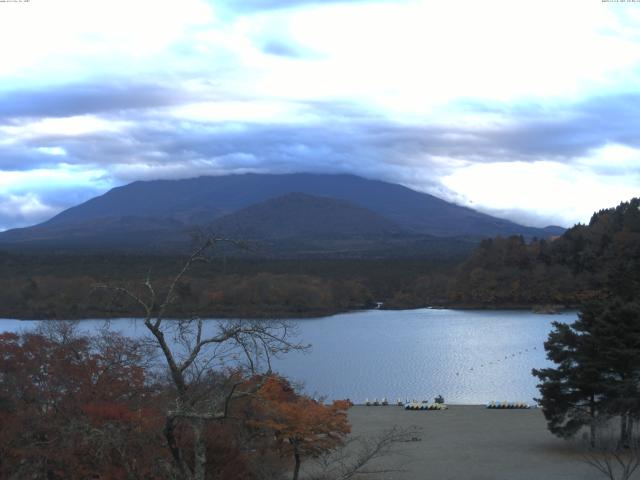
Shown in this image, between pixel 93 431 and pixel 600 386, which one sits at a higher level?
pixel 93 431

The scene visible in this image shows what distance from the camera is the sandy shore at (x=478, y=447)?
17.5m

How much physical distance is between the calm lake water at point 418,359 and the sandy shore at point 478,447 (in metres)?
3.74

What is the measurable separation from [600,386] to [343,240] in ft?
546

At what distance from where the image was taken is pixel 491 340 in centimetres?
5097

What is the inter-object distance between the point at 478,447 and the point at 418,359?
21.5 metres

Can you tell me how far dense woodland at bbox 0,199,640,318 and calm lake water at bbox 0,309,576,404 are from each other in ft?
23.6

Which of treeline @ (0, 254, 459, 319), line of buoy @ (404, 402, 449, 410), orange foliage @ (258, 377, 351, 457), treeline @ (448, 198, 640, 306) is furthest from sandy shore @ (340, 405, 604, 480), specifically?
treeline @ (448, 198, 640, 306)

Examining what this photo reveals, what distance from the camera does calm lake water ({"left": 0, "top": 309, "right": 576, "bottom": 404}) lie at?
1293 inches

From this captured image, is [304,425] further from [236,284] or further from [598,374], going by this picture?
[236,284]

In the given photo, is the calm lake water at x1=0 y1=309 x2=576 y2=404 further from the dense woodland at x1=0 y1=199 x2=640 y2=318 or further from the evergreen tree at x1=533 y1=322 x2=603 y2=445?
the evergreen tree at x1=533 y1=322 x2=603 y2=445

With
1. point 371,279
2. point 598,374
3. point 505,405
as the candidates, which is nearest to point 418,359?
point 505,405

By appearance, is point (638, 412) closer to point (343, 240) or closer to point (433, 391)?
point (433, 391)

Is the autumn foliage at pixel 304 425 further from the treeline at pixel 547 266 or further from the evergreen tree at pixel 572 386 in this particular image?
the treeline at pixel 547 266

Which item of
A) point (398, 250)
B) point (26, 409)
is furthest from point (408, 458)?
point (398, 250)
